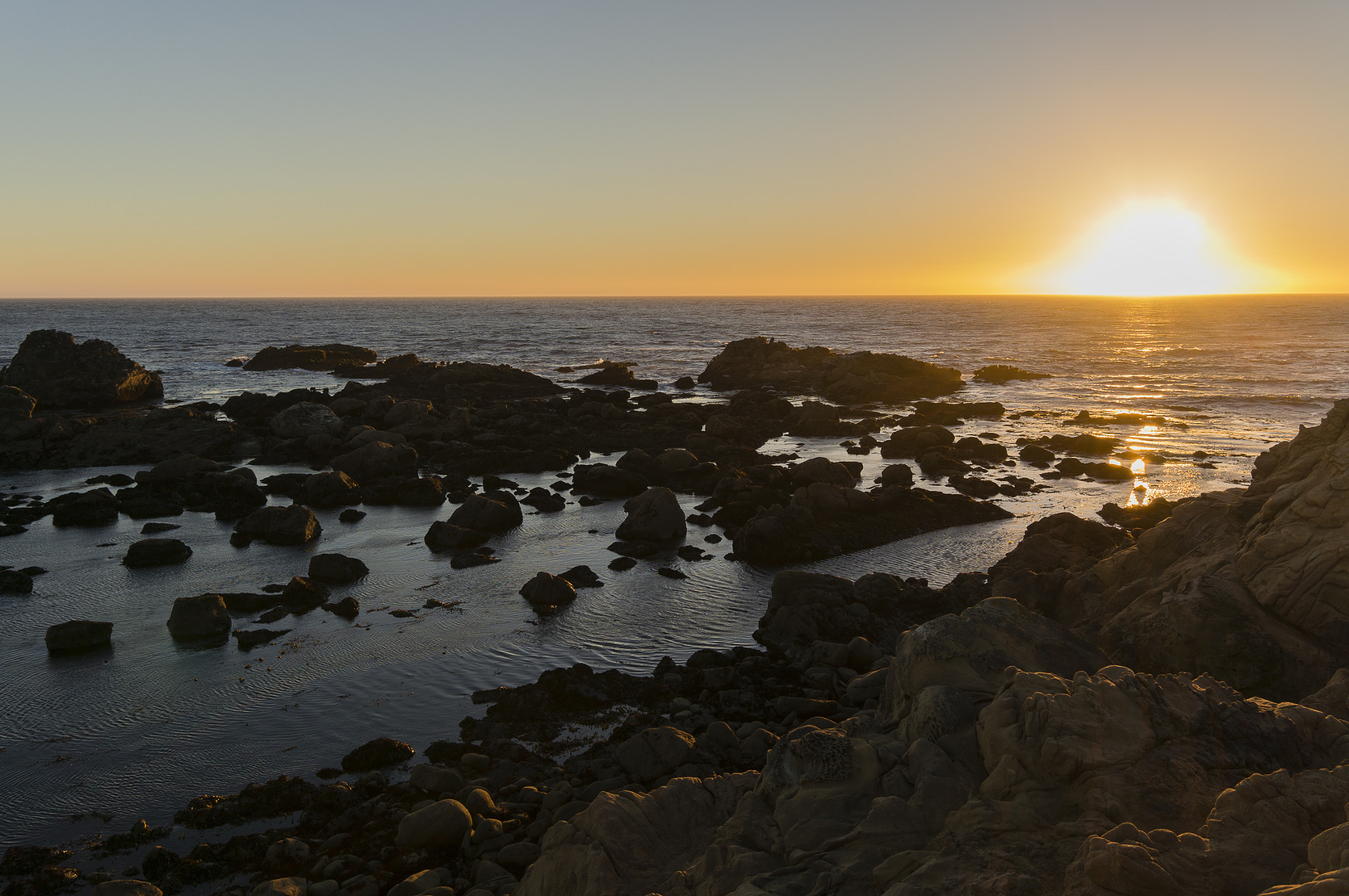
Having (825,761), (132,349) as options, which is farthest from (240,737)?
(132,349)

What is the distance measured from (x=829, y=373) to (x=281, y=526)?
150ft

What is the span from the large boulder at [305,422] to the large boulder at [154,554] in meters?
14.7

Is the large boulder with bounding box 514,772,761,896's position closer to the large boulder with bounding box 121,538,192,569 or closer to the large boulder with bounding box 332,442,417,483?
the large boulder with bounding box 121,538,192,569

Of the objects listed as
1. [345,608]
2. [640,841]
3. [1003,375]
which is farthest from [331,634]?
[1003,375]

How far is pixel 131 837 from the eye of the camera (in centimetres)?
1005

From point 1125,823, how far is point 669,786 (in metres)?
4.44

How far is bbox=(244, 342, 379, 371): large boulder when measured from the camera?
7594 cm

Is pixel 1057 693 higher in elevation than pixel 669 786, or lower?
higher

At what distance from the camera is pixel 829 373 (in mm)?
61750

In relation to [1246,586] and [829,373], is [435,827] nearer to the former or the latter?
A: [1246,586]

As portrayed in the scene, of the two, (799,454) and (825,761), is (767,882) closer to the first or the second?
(825,761)

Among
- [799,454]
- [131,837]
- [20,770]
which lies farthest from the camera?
[799,454]

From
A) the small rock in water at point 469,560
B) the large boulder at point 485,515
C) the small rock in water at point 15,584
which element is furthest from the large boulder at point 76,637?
the large boulder at point 485,515

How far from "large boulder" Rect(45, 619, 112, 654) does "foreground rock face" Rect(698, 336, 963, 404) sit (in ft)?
147
